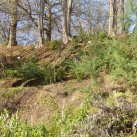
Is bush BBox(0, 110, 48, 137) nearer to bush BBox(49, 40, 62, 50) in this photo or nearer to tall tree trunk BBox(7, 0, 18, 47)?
bush BBox(49, 40, 62, 50)

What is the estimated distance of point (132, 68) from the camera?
10.5m

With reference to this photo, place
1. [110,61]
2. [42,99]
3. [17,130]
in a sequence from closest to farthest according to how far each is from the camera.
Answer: [17,130], [42,99], [110,61]

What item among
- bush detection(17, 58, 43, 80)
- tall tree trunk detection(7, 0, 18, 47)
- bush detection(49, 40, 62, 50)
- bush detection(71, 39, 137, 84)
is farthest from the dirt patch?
tall tree trunk detection(7, 0, 18, 47)

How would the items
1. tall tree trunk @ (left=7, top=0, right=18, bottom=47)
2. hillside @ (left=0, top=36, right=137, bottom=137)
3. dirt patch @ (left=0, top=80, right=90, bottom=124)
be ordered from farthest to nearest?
tall tree trunk @ (left=7, top=0, right=18, bottom=47), dirt patch @ (left=0, top=80, right=90, bottom=124), hillside @ (left=0, top=36, right=137, bottom=137)

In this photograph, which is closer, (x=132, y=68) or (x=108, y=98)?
(x=108, y=98)

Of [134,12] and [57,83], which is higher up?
[134,12]

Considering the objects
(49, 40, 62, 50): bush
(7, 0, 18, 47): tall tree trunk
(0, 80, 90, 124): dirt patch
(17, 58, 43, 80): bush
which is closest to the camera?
(0, 80, 90, 124): dirt patch

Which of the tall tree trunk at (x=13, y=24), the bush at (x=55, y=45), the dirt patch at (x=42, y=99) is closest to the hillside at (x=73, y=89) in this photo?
the dirt patch at (x=42, y=99)

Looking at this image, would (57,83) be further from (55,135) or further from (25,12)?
(25,12)

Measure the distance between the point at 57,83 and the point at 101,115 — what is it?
520 centimetres

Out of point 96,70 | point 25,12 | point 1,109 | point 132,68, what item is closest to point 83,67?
point 96,70

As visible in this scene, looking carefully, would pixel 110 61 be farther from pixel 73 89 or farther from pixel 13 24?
pixel 13 24

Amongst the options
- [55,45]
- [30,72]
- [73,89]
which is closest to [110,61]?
[73,89]

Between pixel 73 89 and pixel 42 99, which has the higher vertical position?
pixel 73 89
